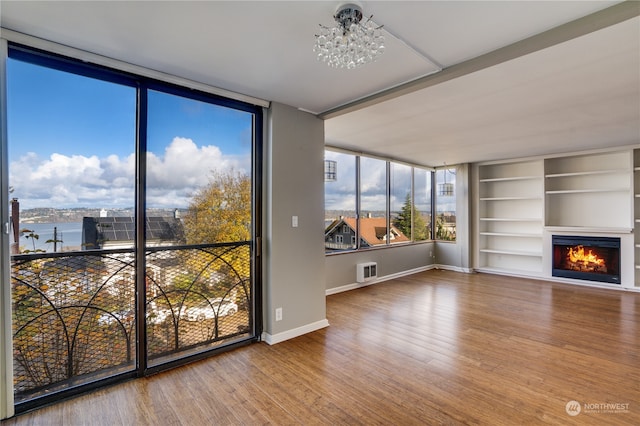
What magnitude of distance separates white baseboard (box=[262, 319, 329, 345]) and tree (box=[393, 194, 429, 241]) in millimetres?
3494

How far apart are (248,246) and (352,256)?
8.75ft

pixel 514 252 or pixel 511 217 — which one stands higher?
pixel 511 217

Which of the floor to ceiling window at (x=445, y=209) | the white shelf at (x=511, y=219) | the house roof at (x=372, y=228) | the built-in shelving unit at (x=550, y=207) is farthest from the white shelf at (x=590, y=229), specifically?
the house roof at (x=372, y=228)

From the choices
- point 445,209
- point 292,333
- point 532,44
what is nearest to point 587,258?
point 445,209

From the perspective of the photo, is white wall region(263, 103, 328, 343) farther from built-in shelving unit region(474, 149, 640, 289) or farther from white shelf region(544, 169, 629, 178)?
white shelf region(544, 169, 629, 178)

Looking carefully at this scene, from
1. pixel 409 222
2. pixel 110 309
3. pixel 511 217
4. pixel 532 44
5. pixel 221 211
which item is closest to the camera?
pixel 532 44

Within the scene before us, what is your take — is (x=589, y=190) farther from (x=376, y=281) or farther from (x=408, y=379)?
(x=408, y=379)

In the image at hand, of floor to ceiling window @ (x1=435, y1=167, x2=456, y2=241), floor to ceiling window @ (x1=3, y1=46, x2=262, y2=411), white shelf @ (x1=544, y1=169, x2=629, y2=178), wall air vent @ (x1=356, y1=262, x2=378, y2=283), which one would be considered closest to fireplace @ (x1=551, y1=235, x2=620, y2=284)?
white shelf @ (x1=544, y1=169, x2=629, y2=178)

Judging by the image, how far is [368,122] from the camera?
3816mm

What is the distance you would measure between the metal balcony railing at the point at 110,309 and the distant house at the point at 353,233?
2.49 m

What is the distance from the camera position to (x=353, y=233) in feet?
18.3

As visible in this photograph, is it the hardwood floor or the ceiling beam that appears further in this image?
the hardwood floor

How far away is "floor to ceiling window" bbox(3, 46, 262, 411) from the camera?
2.09 m

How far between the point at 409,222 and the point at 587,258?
3.22m
